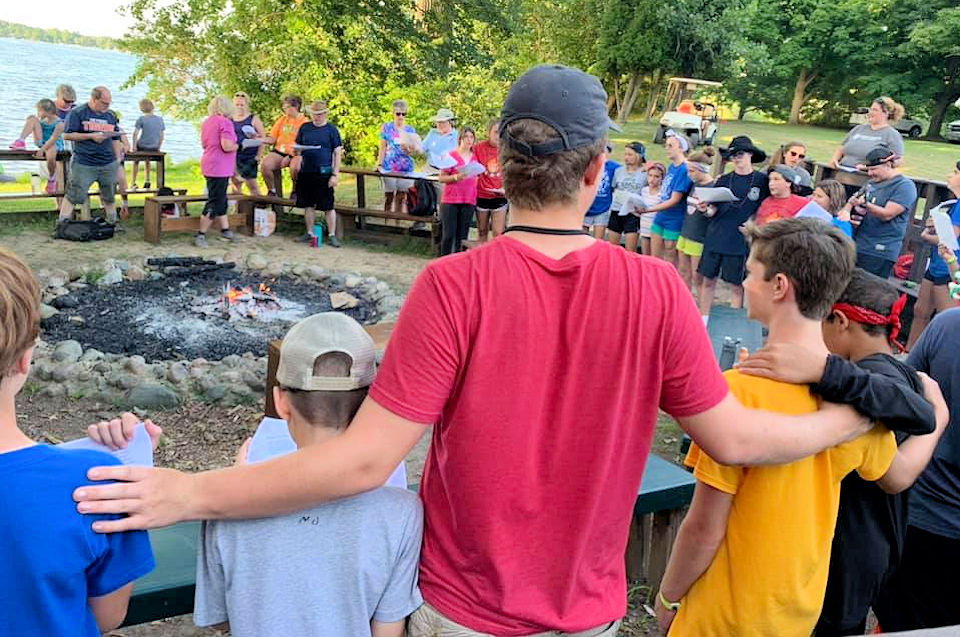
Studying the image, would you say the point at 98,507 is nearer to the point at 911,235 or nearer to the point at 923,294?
the point at 923,294

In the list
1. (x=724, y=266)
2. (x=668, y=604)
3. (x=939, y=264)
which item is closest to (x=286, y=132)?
(x=724, y=266)

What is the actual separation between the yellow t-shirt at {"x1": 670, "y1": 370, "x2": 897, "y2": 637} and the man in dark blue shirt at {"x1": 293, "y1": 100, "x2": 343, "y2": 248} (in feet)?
31.1

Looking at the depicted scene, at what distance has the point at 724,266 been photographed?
739 centimetres

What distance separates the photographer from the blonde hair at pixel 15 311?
126cm

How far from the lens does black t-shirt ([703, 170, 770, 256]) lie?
7.20 m

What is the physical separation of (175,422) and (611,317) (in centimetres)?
474

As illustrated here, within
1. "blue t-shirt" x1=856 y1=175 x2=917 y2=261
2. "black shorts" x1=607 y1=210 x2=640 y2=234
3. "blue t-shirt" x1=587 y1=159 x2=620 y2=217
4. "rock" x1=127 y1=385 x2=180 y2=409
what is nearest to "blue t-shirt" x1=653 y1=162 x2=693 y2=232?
"black shorts" x1=607 y1=210 x2=640 y2=234

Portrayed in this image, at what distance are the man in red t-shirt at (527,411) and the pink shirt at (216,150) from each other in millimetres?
9626

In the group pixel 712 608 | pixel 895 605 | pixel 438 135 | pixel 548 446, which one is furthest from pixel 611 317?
pixel 438 135

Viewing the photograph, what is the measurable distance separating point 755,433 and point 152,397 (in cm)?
498

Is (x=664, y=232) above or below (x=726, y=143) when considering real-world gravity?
below

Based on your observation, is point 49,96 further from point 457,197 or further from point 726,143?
point 457,197

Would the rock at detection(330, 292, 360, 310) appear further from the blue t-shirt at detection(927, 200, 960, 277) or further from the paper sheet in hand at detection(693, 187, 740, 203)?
the blue t-shirt at detection(927, 200, 960, 277)

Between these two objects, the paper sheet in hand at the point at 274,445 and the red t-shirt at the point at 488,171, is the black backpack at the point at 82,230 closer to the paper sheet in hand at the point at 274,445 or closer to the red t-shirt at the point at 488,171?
the red t-shirt at the point at 488,171
